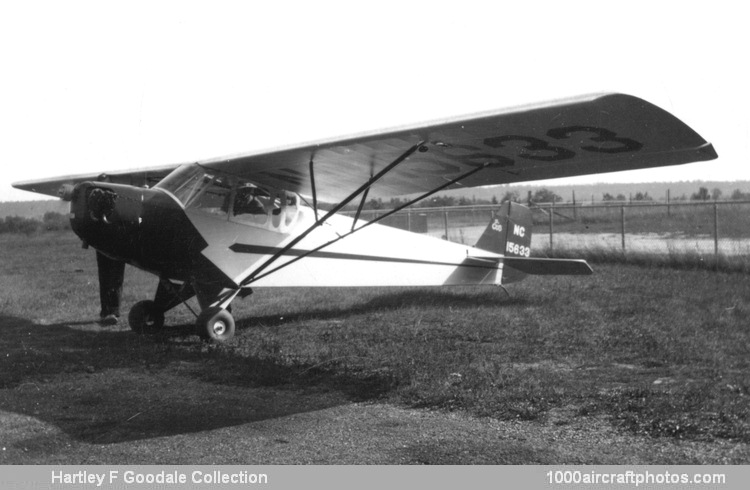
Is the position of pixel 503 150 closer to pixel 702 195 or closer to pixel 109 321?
pixel 109 321

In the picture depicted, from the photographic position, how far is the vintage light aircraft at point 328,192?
19.9ft

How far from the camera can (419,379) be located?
629 centimetres

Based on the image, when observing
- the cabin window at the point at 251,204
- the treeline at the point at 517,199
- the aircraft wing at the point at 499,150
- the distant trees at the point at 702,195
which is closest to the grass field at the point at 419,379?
the cabin window at the point at 251,204

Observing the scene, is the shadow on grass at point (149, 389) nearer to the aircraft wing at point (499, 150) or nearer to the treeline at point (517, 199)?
the aircraft wing at point (499, 150)

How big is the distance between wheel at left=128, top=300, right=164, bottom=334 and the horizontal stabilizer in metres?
5.94

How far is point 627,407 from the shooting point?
5164mm

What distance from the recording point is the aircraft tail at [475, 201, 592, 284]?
12.0 m

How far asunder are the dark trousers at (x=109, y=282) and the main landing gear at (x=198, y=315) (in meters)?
1.31

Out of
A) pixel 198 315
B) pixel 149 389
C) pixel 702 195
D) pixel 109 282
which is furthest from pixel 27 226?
pixel 702 195

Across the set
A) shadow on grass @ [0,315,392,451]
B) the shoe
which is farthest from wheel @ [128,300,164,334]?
the shoe

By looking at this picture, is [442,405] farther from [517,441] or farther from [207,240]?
[207,240]

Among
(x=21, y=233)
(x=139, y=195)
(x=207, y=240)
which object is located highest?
(x=139, y=195)
